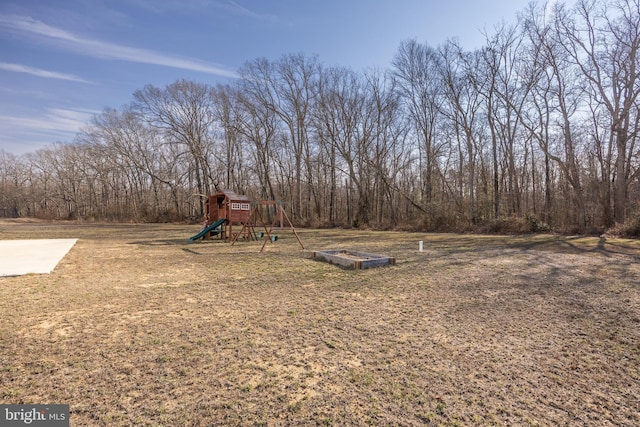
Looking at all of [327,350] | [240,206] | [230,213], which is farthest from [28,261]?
[327,350]

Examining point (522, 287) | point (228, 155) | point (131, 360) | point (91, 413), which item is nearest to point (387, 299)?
point (522, 287)

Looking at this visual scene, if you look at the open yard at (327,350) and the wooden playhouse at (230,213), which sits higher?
the wooden playhouse at (230,213)

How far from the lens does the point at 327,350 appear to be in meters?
2.97

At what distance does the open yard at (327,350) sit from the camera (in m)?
2.08

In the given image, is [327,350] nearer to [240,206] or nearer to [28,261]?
[28,261]

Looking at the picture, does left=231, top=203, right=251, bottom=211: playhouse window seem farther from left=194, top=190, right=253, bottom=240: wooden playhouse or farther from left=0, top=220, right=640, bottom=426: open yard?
left=0, top=220, right=640, bottom=426: open yard

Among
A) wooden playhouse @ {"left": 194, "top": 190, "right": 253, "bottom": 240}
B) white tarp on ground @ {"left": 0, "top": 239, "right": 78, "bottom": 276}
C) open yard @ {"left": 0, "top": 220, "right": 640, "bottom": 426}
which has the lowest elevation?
open yard @ {"left": 0, "top": 220, "right": 640, "bottom": 426}

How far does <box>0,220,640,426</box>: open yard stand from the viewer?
208 cm

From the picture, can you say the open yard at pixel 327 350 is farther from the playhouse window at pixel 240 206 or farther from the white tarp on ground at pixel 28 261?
the playhouse window at pixel 240 206

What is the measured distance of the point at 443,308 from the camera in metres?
4.20

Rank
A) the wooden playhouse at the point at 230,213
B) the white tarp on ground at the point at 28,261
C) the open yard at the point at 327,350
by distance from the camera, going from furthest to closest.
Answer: the wooden playhouse at the point at 230,213 < the white tarp on ground at the point at 28,261 < the open yard at the point at 327,350

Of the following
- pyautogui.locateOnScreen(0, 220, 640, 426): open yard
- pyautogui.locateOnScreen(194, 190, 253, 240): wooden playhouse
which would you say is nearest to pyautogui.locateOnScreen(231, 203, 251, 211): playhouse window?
pyautogui.locateOnScreen(194, 190, 253, 240): wooden playhouse

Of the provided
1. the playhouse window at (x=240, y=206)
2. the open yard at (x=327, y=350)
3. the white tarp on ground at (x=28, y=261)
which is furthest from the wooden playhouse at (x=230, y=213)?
the open yard at (x=327, y=350)

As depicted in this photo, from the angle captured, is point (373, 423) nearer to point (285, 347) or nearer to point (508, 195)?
point (285, 347)
